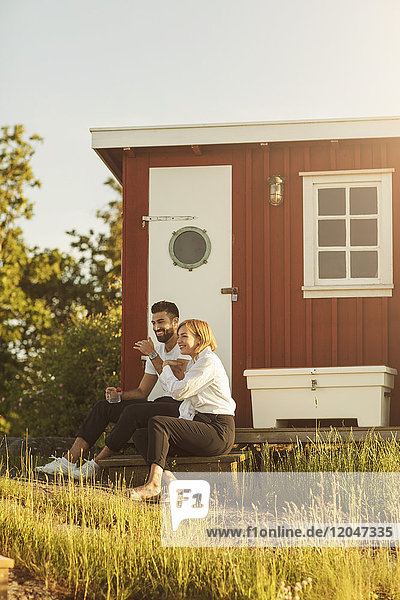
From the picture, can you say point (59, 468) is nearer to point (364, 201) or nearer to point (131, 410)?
point (131, 410)

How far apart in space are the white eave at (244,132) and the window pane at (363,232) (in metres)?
0.80

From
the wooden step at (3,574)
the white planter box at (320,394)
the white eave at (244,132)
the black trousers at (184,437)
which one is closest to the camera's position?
the wooden step at (3,574)

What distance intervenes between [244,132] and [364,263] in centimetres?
168

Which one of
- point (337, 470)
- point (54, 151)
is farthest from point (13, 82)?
point (337, 470)

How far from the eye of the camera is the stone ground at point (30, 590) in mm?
4227

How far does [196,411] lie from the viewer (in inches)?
246

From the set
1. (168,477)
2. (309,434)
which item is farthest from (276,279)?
(168,477)

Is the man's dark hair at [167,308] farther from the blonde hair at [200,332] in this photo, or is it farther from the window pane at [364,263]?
the window pane at [364,263]

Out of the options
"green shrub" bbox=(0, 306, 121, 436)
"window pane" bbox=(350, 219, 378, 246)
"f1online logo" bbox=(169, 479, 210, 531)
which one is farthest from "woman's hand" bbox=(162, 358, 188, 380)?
"green shrub" bbox=(0, 306, 121, 436)

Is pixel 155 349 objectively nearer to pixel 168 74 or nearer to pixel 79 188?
pixel 168 74

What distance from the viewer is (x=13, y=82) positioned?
21.7 metres

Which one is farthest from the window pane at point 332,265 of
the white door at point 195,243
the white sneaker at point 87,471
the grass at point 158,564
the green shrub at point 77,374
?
the green shrub at point 77,374

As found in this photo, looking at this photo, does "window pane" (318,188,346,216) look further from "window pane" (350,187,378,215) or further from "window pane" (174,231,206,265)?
"window pane" (174,231,206,265)

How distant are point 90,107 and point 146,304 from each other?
13.0m
